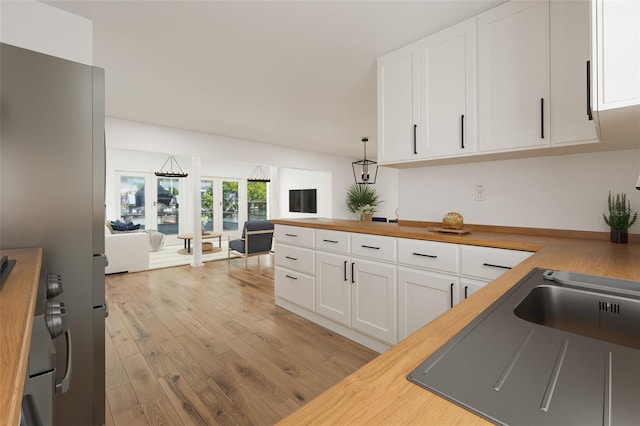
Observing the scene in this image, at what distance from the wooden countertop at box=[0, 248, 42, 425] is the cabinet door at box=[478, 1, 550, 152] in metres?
2.24

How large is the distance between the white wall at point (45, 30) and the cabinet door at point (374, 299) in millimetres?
2373

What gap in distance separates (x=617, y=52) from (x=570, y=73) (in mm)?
938

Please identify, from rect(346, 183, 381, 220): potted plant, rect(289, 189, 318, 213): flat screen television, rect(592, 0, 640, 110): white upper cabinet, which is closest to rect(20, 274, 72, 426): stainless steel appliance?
rect(592, 0, 640, 110): white upper cabinet

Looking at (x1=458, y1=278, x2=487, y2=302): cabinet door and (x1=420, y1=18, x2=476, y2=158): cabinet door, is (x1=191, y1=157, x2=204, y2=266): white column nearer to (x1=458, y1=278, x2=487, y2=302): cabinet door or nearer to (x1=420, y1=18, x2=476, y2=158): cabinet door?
(x1=420, y1=18, x2=476, y2=158): cabinet door

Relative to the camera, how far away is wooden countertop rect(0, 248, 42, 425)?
385 mm

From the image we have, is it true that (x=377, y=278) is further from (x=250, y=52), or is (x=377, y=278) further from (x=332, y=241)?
(x=250, y=52)

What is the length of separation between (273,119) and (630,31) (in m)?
4.03

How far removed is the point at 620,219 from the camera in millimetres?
1687

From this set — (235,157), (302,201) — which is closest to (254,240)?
(235,157)

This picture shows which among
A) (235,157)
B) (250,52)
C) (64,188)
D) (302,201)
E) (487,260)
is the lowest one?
(487,260)

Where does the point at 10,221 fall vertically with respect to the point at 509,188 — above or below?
below

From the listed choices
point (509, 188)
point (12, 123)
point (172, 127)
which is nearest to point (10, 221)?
point (12, 123)

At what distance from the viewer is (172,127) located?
4.96 m

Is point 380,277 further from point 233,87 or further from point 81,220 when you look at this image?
point 233,87
